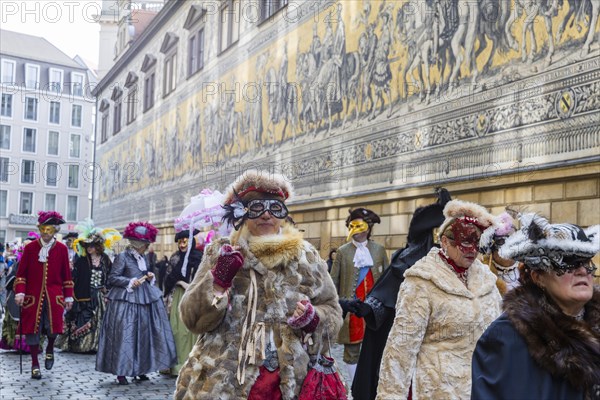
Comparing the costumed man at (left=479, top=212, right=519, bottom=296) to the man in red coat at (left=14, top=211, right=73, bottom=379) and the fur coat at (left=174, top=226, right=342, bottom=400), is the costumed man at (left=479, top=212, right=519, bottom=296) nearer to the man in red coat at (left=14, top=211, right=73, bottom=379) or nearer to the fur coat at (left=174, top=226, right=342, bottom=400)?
the fur coat at (left=174, top=226, right=342, bottom=400)

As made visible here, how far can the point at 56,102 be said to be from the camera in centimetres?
5872

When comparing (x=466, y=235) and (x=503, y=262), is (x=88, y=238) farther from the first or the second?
(x=466, y=235)

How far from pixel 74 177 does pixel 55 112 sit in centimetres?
555

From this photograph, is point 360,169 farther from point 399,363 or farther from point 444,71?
point 399,363

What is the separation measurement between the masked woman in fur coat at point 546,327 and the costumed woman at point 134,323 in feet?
22.8

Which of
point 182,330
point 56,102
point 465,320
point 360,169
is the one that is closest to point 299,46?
point 360,169

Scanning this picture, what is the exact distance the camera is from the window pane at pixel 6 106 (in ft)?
184

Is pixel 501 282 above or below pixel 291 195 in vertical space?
below

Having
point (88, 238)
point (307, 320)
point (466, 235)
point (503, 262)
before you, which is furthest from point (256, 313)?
point (88, 238)

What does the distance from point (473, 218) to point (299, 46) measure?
1392cm

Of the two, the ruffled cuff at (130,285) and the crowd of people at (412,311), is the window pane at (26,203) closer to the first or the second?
the ruffled cuff at (130,285)

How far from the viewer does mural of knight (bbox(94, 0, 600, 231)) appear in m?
9.71

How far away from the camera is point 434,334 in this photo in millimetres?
3854

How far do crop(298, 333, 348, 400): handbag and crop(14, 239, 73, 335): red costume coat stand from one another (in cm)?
630
